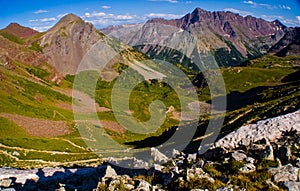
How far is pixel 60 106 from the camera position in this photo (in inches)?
7475

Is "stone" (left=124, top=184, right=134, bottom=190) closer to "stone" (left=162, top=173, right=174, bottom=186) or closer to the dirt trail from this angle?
"stone" (left=162, top=173, right=174, bottom=186)

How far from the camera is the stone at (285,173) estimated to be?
18828 mm

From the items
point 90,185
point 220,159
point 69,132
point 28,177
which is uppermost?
point 220,159

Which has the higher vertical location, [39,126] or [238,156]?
[238,156]

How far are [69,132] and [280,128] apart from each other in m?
117

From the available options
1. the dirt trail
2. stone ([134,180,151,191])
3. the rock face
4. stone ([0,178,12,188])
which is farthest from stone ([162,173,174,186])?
the dirt trail

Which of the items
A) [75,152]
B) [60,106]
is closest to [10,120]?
[75,152]

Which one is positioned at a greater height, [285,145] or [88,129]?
[285,145]

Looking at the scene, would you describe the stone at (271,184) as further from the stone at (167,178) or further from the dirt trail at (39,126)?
the dirt trail at (39,126)

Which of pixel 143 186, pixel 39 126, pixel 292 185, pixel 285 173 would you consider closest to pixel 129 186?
pixel 143 186

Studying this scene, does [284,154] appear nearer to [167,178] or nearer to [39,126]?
[167,178]

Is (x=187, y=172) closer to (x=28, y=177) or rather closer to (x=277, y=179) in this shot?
(x=277, y=179)

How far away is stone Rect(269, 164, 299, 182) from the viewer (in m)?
18.8

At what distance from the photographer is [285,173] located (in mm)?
19141
